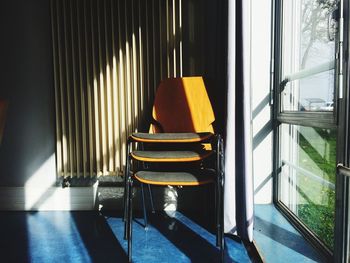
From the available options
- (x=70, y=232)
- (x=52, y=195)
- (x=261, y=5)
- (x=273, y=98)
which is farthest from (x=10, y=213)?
(x=261, y=5)

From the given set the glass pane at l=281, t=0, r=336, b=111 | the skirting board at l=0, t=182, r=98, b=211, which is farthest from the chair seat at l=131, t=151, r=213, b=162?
the skirting board at l=0, t=182, r=98, b=211

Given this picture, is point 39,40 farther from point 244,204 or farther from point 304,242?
point 304,242

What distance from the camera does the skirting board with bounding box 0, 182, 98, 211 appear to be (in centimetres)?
267

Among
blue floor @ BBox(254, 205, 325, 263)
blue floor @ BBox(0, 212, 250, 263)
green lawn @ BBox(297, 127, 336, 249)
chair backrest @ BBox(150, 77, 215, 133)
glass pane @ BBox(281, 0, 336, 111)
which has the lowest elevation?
blue floor @ BBox(0, 212, 250, 263)

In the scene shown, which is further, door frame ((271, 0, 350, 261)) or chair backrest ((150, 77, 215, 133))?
chair backrest ((150, 77, 215, 133))

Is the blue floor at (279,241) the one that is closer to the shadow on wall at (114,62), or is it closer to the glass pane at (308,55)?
the glass pane at (308,55)

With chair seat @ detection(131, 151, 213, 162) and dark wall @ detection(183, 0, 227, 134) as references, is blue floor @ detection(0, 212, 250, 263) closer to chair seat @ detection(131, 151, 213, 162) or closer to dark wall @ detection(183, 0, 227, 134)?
chair seat @ detection(131, 151, 213, 162)

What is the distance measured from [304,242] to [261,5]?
6.10 ft

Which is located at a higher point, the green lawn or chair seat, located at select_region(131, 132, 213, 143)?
chair seat, located at select_region(131, 132, 213, 143)

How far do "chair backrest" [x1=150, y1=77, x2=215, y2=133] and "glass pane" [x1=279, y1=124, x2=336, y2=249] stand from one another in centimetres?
66

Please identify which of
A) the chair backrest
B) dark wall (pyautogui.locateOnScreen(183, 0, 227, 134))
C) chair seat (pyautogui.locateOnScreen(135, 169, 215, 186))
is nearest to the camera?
chair seat (pyautogui.locateOnScreen(135, 169, 215, 186))

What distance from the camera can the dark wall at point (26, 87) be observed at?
260 centimetres

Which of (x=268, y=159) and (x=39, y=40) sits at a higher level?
(x=39, y=40)

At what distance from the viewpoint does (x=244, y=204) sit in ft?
6.16
